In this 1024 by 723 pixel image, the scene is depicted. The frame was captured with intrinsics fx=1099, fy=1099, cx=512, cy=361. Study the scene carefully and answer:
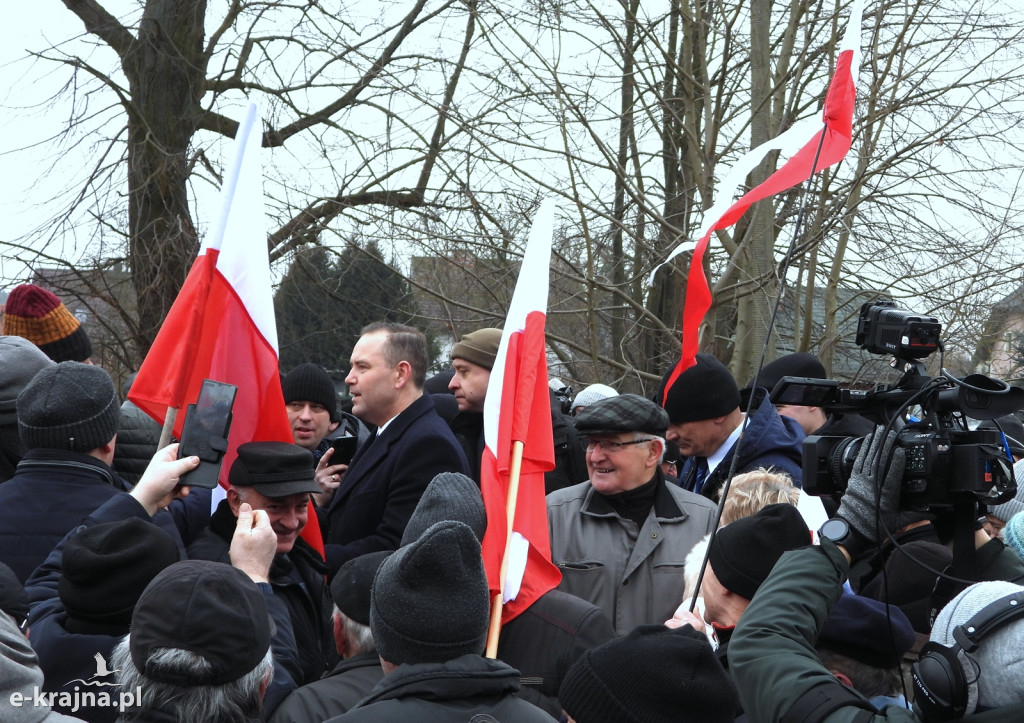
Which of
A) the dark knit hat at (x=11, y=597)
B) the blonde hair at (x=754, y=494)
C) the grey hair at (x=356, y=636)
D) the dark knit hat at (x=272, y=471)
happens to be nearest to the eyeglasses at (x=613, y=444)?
the blonde hair at (x=754, y=494)

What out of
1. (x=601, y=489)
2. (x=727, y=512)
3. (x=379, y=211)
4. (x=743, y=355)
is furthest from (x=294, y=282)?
(x=727, y=512)

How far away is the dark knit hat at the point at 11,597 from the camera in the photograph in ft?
8.25

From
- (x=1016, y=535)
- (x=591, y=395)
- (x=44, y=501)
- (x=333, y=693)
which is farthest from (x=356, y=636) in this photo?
(x=591, y=395)

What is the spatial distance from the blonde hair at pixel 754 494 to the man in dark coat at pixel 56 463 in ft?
6.33

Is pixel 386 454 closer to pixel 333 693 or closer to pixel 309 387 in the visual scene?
pixel 309 387

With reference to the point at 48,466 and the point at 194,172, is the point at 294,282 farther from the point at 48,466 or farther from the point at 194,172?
the point at 48,466

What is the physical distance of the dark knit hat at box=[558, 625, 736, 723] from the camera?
2.12 m

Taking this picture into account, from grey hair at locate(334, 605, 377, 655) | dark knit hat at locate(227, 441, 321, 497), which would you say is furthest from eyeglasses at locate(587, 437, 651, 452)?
grey hair at locate(334, 605, 377, 655)

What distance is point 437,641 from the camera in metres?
2.34

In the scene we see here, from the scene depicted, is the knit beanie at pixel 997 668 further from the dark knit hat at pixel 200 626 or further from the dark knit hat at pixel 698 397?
the dark knit hat at pixel 698 397

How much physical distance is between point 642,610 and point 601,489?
0.50 m

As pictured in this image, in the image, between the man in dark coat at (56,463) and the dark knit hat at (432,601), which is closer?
the dark knit hat at (432,601)

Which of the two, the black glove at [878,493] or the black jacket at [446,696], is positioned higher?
the black glove at [878,493]

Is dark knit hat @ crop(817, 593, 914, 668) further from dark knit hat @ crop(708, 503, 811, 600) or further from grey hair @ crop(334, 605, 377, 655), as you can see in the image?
grey hair @ crop(334, 605, 377, 655)
